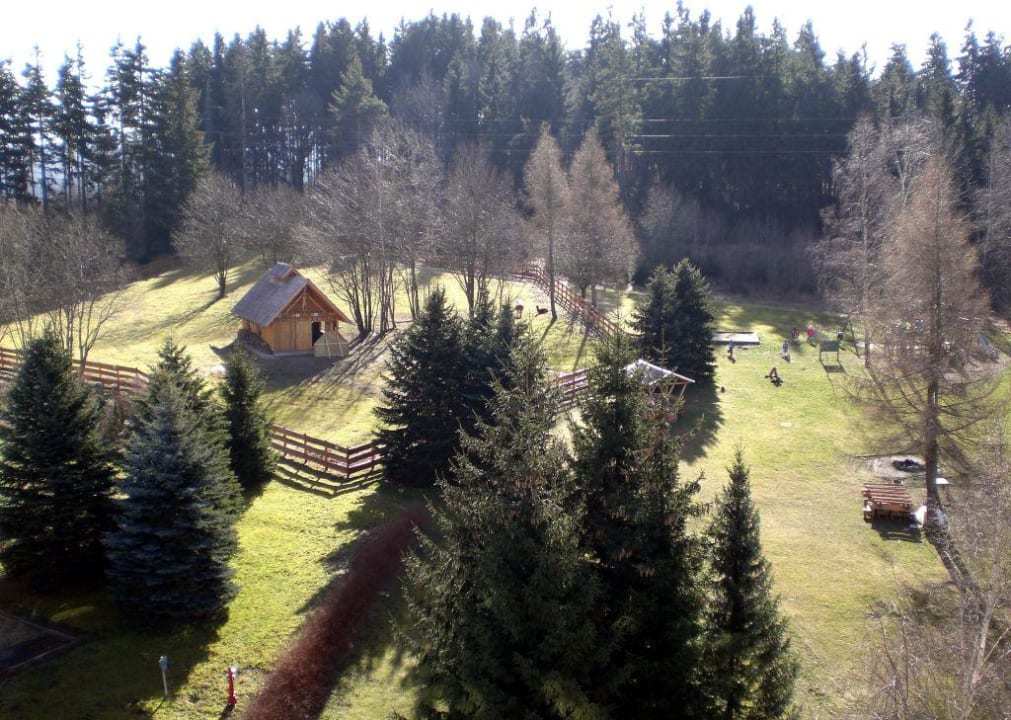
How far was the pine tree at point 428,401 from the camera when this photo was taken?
22734 mm

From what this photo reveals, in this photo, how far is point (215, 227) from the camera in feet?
154

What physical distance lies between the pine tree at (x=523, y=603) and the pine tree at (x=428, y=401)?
10.9m

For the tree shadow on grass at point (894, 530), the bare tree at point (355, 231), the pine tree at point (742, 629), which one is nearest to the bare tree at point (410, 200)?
the bare tree at point (355, 231)

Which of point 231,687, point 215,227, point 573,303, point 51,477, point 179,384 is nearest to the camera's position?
point 231,687

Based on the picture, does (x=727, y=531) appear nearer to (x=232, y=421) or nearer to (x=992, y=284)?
(x=232, y=421)

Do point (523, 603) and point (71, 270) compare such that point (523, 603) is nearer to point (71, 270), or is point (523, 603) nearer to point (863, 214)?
point (71, 270)

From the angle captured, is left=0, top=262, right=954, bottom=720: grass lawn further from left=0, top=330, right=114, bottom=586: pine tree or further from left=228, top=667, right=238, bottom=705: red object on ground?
left=0, top=330, right=114, bottom=586: pine tree

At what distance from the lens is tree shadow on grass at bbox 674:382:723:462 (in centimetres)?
2712

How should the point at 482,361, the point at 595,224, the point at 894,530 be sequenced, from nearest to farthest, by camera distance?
the point at 894,530
the point at 482,361
the point at 595,224

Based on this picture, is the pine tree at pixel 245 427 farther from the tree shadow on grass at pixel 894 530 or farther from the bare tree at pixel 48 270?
the tree shadow on grass at pixel 894 530

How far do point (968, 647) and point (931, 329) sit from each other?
480 inches

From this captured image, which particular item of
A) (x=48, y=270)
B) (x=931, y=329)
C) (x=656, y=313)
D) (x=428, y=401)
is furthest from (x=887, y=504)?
(x=48, y=270)

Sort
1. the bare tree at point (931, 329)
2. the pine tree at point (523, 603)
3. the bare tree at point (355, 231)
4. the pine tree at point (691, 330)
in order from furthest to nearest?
the bare tree at point (355, 231) < the pine tree at point (691, 330) < the bare tree at point (931, 329) < the pine tree at point (523, 603)

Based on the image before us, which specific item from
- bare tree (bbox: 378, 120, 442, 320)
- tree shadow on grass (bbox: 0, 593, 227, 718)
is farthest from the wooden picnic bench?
bare tree (bbox: 378, 120, 442, 320)
